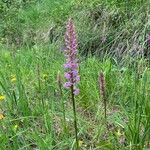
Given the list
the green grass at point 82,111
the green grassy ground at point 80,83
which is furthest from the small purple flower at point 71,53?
the green grass at point 82,111

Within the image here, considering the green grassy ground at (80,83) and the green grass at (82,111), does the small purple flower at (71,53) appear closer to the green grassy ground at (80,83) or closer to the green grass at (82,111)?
the green grassy ground at (80,83)

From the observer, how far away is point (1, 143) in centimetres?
260

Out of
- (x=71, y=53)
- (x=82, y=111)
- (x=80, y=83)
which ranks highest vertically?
(x=71, y=53)

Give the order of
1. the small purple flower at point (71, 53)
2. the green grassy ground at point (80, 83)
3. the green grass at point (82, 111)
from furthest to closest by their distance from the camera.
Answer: the green grassy ground at point (80, 83) < the green grass at point (82, 111) < the small purple flower at point (71, 53)

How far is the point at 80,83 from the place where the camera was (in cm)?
392

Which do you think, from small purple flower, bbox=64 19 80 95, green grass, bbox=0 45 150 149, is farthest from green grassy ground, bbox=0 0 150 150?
small purple flower, bbox=64 19 80 95

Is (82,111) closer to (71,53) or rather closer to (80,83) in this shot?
(80,83)

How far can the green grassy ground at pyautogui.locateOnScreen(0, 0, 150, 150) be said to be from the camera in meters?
2.79

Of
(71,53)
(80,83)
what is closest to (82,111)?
(80,83)

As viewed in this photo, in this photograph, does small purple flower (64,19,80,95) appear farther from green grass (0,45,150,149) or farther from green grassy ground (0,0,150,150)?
green grass (0,45,150,149)

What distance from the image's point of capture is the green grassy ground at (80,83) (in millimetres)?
2791

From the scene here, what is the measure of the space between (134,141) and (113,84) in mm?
1439

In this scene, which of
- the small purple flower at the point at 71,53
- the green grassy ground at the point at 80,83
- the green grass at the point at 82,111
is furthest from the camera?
the green grassy ground at the point at 80,83

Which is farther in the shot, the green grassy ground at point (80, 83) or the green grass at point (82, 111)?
the green grassy ground at point (80, 83)
